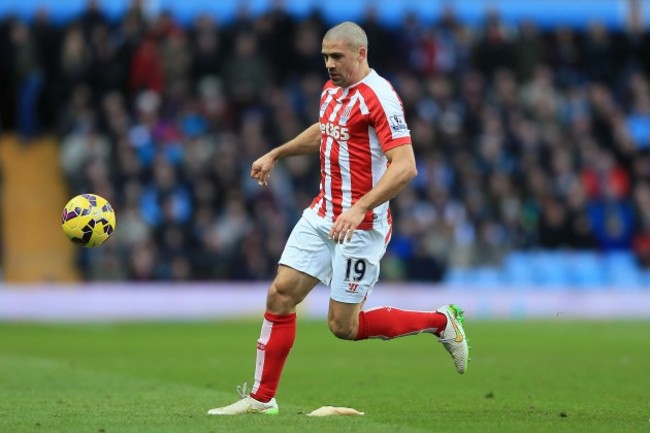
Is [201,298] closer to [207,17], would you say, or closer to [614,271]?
[207,17]

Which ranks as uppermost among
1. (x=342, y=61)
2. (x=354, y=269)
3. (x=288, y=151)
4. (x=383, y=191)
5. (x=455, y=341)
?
(x=342, y=61)

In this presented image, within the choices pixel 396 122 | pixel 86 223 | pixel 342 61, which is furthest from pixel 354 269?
pixel 86 223

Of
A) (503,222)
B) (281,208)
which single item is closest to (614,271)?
(503,222)

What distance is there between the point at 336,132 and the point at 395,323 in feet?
4.39

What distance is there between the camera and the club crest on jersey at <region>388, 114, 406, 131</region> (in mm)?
8219

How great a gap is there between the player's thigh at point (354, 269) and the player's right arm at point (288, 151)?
0.86m

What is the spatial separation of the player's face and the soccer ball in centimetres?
202

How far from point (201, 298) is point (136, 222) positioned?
1.65m

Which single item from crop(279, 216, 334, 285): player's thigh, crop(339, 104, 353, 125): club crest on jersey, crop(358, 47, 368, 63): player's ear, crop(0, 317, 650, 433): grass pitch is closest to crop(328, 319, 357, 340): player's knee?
crop(279, 216, 334, 285): player's thigh

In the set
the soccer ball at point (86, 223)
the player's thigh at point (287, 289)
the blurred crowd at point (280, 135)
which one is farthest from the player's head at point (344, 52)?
the blurred crowd at point (280, 135)

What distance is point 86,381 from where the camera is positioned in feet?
37.5

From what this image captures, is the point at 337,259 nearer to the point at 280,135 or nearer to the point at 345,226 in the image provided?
the point at 345,226

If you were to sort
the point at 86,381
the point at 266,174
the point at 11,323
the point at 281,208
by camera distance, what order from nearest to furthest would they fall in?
the point at 266,174, the point at 86,381, the point at 11,323, the point at 281,208

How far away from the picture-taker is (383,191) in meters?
7.99
